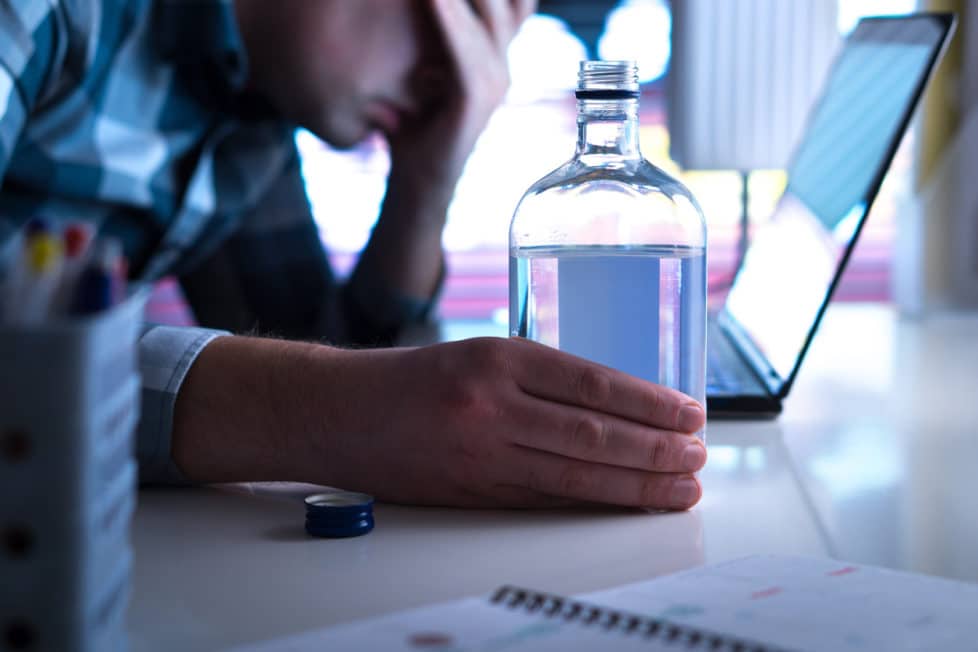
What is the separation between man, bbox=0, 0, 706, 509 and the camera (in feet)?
2.06

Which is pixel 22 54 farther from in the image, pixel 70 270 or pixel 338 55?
pixel 70 270

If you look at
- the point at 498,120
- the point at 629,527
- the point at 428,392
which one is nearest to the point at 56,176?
the point at 428,392

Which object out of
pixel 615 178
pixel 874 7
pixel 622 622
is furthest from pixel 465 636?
pixel 874 7

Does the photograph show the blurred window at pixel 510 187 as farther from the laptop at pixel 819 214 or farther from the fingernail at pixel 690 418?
the fingernail at pixel 690 418

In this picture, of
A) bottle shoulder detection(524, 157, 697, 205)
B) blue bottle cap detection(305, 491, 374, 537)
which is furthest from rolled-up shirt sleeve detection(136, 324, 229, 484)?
bottle shoulder detection(524, 157, 697, 205)

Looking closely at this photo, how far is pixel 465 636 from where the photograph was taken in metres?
0.40

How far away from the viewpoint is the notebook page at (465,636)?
1.29 feet

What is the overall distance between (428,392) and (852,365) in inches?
35.8

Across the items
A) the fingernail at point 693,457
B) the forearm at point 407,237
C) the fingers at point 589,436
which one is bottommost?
the fingernail at point 693,457

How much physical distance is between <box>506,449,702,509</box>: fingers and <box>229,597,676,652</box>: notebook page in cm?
20

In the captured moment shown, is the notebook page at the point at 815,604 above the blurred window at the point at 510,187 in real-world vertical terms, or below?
below

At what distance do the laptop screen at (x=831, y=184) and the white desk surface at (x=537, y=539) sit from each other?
148 millimetres

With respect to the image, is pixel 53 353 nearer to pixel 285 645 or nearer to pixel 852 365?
pixel 285 645

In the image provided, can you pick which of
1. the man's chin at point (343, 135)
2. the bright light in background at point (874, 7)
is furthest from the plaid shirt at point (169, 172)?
the bright light in background at point (874, 7)
